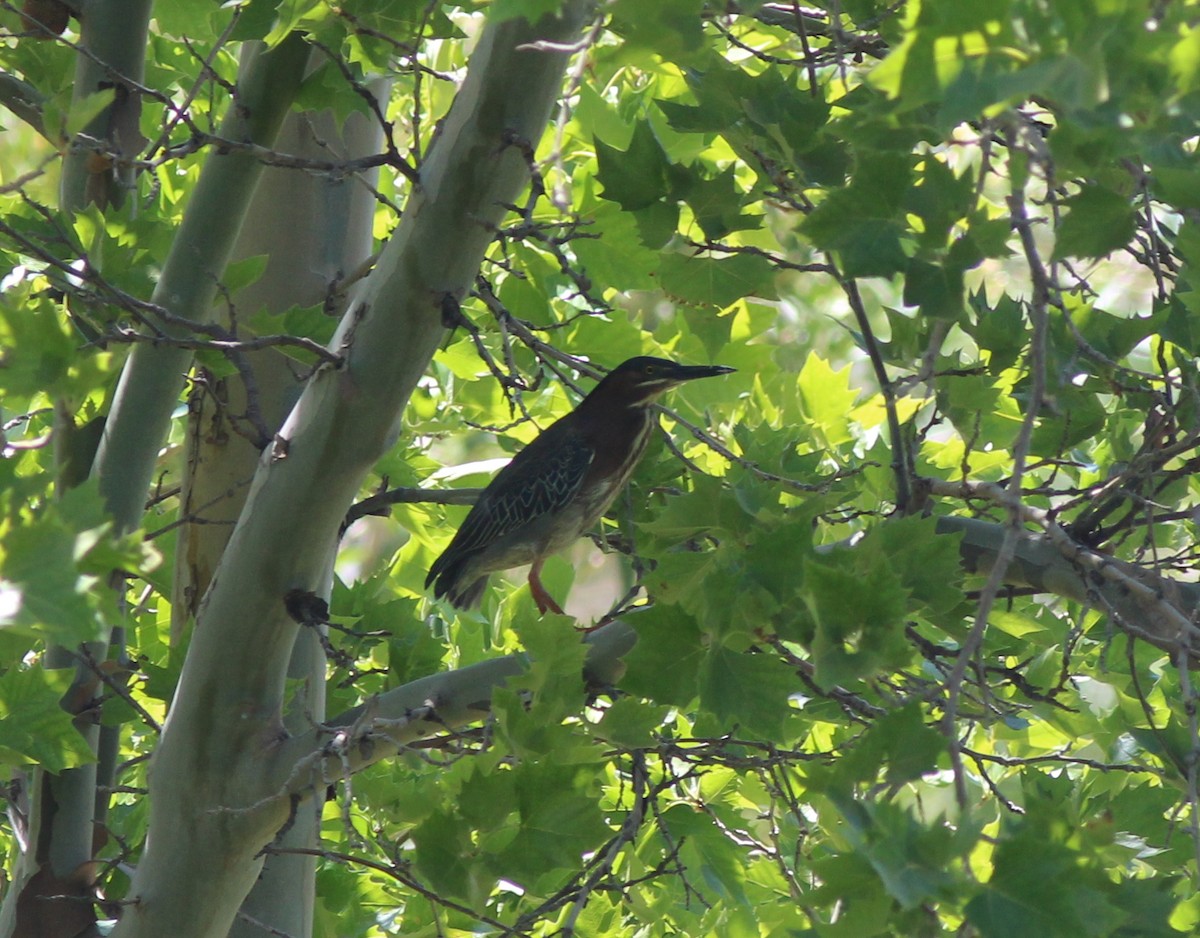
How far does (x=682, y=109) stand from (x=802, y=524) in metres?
0.70

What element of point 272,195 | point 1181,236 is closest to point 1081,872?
point 1181,236

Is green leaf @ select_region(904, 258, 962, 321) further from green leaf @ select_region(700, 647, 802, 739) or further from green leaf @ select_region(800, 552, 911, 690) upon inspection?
green leaf @ select_region(700, 647, 802, 739)

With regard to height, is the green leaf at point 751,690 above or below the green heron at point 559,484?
below

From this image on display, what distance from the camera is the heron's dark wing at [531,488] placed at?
3820 mm

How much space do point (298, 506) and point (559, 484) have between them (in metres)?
1.77

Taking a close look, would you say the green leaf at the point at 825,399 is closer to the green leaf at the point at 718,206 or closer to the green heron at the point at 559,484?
the green heron at the point at 559,484

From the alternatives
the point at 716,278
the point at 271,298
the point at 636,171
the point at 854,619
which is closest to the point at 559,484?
the point at 271,298

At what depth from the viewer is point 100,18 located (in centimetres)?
276

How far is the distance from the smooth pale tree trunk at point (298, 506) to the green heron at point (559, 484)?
1.51 meters

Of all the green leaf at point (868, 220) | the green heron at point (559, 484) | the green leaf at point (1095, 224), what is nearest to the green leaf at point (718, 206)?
the green leaf at point (868, 220)

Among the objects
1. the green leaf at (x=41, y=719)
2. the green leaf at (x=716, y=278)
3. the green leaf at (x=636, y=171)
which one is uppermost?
the green leaf at (x=636, y=171)

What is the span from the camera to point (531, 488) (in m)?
3.86

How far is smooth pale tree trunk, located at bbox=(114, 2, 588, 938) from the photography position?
199 centimetres

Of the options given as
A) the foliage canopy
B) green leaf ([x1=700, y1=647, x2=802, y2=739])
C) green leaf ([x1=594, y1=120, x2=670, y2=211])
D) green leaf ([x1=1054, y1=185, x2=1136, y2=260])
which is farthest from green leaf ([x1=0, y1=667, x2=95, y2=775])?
green leaf ([x1=1054, y1=185, x2=1136, y2=260])
